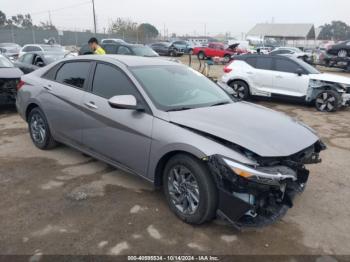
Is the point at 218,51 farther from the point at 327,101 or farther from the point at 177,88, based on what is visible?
the point at 177,88

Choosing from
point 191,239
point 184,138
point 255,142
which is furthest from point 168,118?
point 191,239

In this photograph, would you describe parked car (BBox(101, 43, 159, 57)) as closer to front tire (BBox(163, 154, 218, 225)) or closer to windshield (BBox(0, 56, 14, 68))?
windshield (BBox(0, 56, 14, 68))

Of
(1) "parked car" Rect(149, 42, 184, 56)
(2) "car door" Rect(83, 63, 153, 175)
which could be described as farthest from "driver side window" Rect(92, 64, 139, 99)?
(1) "parked car" Rect(149, 42, 184, 56)

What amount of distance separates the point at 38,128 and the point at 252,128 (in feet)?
12.3

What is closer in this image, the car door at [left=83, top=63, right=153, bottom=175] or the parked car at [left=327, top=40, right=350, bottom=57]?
the car door at [left=83, top=63, right=153, bottom=175]

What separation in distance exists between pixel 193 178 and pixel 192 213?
0.37m

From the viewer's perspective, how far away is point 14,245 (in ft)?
10.5

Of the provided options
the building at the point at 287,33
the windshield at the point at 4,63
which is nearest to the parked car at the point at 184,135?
the windshield at the point at 4,63

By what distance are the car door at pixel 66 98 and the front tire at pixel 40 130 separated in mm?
207

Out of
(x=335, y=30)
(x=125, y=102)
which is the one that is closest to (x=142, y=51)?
(x=125, y=102)

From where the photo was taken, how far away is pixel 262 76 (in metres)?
10.6

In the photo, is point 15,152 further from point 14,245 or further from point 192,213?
point 192,213

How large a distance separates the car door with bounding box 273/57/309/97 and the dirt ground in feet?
16.4

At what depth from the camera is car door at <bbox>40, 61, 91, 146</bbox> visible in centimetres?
479
